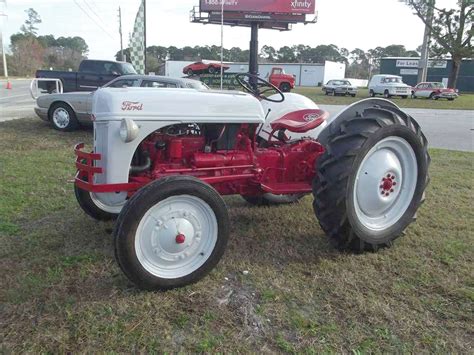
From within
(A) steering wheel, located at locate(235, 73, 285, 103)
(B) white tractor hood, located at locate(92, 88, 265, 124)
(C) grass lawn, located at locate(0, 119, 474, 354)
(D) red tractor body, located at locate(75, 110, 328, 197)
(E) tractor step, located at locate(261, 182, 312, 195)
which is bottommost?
(C) grass lawn, located at locate(0, 119, 474, 354)

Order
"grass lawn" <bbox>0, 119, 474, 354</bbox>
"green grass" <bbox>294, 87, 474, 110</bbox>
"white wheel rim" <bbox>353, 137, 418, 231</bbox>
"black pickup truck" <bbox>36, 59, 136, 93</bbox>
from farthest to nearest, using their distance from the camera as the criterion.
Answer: "green grass" <bbox>294, 87, 474, 110</bbox> < "black pickup truck" <bbox>36, 59, 136, 93</bbox> < "white wheel rim" <bbox>353, 137, 418, 231</bbox> < "grass lawn" <bbox>0, 119, 474, 354</bbox>

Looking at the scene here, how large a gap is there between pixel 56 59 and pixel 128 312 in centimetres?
8380

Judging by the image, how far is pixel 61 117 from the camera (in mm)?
9602

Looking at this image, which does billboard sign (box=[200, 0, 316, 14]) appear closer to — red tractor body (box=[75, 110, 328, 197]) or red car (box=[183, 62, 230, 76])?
red car (box=[183, 62, 230, 76])

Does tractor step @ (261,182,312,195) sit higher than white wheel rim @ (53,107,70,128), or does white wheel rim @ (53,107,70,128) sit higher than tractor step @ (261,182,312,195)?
tractor step @ (261,182,312,195)

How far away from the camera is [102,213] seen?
3.89 m

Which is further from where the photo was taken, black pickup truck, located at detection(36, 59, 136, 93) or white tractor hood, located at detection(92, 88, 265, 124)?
black pickup truck, located at detection(36, 59, 136, 93)

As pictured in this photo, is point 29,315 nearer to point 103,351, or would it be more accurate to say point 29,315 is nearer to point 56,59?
point 103,351

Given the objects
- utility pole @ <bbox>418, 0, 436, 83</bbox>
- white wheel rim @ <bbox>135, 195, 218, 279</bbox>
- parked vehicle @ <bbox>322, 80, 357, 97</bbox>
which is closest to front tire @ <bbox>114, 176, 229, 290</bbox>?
white wheel rim @ <bbox>135, 195, 218, 279</bbox>

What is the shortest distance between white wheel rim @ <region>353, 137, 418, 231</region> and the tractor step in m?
0.48

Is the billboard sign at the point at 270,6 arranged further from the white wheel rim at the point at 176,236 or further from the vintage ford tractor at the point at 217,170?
the white wheel rim at the point at 176,236

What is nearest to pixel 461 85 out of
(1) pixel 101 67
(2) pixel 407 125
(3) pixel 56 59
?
(1) pixel 101 67

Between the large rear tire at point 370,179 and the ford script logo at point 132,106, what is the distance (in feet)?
4.71

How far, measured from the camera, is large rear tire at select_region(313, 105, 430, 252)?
3.28 metres
